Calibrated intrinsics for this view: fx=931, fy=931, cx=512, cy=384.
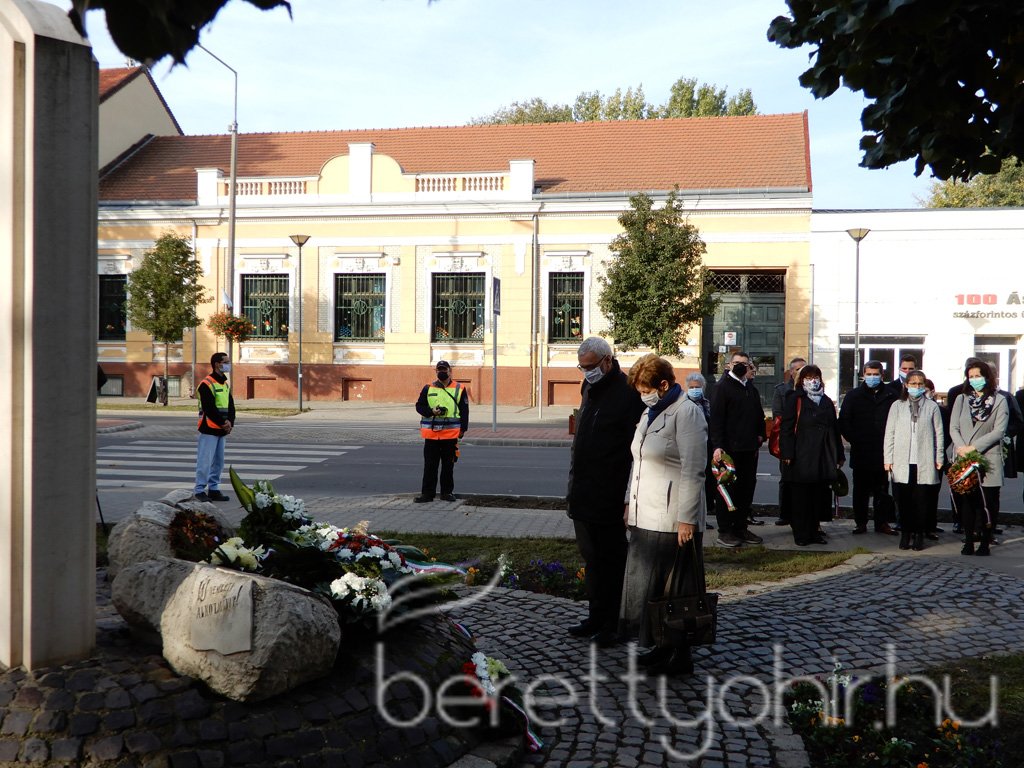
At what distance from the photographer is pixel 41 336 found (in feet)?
12.9

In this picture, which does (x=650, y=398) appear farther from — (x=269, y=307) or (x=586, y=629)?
(x=269, y=307)

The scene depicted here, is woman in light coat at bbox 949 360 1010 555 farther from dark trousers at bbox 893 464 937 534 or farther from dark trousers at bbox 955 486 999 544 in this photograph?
dark trousers at bbox 893 464 937 534

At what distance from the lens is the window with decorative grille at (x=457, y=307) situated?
31.3 meters

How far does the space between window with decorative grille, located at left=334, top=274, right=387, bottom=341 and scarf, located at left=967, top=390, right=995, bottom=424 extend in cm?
2407

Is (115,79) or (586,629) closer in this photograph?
(586,629)

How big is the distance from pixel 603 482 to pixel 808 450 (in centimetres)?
439

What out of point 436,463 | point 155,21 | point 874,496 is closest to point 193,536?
point 155,21

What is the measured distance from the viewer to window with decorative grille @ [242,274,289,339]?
3253 centimetres

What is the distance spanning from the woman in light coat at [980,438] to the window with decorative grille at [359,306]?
78.8 feet

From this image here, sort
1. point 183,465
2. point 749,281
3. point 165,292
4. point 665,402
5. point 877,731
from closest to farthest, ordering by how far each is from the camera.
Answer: point 877,731
point 665,402
point 183,465
point 165,292
point 749,281

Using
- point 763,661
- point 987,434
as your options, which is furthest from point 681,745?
point 987,434

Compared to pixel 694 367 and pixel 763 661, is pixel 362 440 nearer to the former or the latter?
pixel 694 367

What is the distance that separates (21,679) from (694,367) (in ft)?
87.8

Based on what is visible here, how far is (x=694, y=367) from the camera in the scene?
96.3 ft
